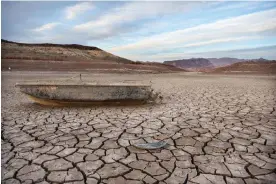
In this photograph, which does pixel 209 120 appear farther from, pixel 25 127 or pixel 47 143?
pixel 25 127

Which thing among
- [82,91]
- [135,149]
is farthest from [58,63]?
[135,149]

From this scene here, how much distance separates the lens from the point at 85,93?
5055 mm

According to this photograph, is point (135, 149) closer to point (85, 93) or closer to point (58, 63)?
point (85, 93)

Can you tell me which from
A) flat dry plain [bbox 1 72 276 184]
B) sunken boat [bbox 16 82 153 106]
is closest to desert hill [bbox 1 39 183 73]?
sunken boat [bbox 16 82 153 106]

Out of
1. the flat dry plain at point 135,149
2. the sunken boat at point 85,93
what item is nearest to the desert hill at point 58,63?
the sunken boat at point 85,93

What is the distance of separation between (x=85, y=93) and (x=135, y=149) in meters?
2.69

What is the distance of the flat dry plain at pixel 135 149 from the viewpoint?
2135 mm

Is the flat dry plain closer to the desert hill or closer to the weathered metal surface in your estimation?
the weathered metal surface

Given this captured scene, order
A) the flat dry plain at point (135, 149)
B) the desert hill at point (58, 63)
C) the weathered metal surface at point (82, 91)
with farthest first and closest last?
the desert hill at point (58, 63)
the weathered metal surface at point (82, 91)
the flat dry plain at point (135, 149)

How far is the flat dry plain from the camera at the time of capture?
2.13 metres

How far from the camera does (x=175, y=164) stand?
2340 mm

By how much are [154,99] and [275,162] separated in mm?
3853

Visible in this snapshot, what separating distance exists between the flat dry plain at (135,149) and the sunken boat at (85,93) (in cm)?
50

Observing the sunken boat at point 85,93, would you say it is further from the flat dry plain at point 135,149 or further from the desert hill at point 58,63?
the desert hill at point 58,63
